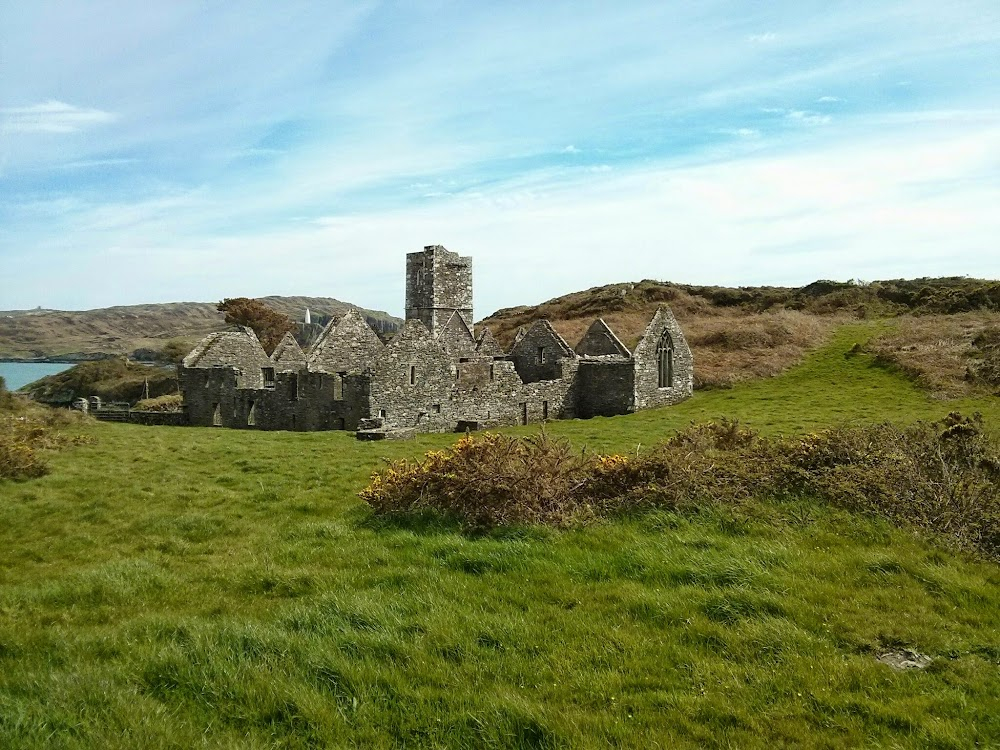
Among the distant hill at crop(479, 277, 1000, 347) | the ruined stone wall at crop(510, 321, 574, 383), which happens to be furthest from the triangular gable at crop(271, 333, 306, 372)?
the distant hill at crop(479, 277, 1000, 347)

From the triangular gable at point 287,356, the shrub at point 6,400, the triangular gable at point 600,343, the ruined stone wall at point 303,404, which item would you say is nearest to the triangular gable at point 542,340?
the triangular gable at point 600,343

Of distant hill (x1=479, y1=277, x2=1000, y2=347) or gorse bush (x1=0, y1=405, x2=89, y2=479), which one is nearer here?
gorse bush (x1=0, y1=405, x2=89, y2=479)

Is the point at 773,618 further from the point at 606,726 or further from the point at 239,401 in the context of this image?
the point at 239,401

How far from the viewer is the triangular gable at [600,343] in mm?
32219

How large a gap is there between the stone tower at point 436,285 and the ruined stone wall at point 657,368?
8216 mm

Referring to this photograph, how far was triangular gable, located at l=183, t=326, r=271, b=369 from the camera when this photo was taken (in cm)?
2819

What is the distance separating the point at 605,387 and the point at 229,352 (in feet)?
54.6

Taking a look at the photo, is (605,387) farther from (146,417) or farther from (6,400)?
(6,400)

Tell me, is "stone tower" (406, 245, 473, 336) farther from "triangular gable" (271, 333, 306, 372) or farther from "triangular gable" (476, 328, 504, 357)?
"triangular gable" (271, 333, 306, 372)

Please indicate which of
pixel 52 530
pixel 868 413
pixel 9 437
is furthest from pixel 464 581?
pixel 868 413

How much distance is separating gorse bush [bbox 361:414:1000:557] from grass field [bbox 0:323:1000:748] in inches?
16.5

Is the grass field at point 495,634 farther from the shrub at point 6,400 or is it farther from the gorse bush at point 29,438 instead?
the shrub at point 6,400

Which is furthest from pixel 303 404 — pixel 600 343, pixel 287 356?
pixel 600 343

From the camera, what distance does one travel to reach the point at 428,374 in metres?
24.2
